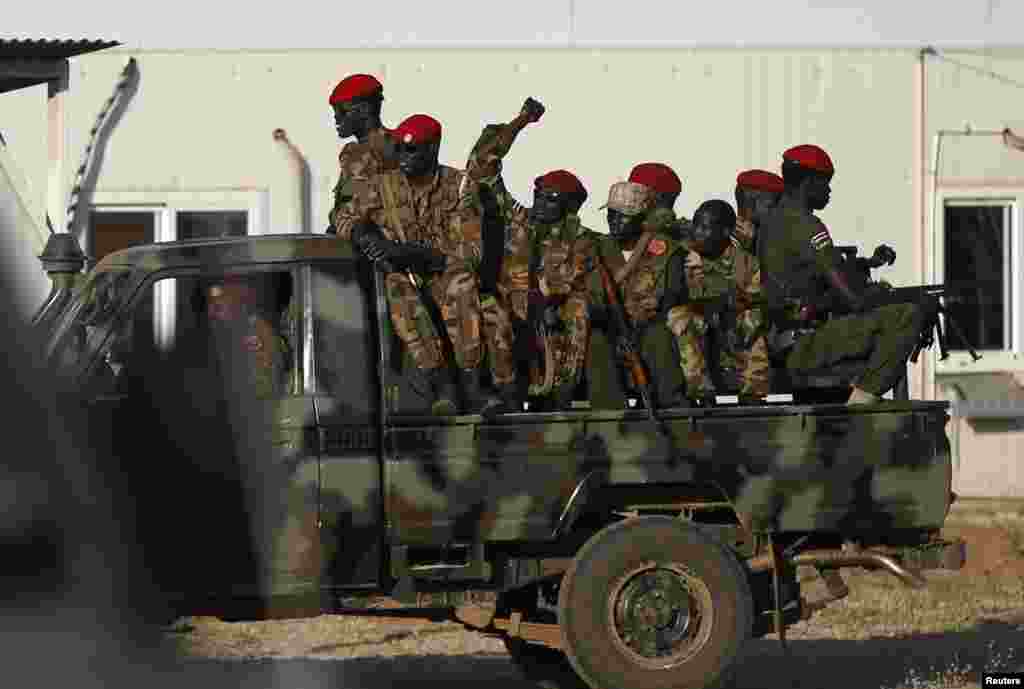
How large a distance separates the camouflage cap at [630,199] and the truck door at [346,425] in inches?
68.1

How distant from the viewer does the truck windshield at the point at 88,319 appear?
27.6ft

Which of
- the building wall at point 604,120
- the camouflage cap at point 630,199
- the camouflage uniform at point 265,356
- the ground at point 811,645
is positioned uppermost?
the building wall at point 604,120

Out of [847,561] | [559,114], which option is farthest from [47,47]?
[847,561]

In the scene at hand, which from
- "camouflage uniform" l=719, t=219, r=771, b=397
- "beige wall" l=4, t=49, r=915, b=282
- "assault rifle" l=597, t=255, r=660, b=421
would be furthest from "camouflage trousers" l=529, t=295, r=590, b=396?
"beige wall" l=4, t=49, r=915, b=282

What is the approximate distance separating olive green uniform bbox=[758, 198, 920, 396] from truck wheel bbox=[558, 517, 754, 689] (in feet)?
3.91

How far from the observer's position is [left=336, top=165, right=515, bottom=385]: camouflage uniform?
348 inches

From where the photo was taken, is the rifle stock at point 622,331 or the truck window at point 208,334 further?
the rifle stock at point 622,331

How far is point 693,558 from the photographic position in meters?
8.83

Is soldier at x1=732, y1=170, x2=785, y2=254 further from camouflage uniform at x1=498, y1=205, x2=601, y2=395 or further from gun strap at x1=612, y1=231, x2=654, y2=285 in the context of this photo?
camouflage uniform at x1=498, y1=205, x2=601, y2=395

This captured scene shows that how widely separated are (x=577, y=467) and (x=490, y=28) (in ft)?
21.7

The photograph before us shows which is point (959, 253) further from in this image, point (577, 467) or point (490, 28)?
point (577, 467)

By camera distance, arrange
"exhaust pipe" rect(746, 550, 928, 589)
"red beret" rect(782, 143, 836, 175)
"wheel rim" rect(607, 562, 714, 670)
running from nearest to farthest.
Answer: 1. "wheel rim" rect(607, 562, 714, 670)
2. "exhaust pipe" rect(746, 550, 928, 589)
3. "red beret" rect(782, 143, 836, 175)

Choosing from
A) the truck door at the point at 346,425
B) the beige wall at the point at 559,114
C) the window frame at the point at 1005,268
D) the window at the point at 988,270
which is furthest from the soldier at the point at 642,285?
the window at the point at 988,270

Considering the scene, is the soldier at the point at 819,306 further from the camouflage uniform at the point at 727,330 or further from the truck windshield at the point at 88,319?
the truck windshield at the point at 88,319
